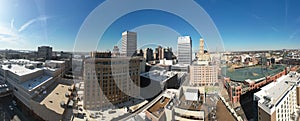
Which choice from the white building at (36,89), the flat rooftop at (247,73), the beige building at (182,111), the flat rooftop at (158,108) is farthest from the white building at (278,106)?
the flat rooftop at (247,73)

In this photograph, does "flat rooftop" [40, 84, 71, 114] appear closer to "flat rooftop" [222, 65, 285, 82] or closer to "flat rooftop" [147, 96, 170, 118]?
"flat rooftop" [147, 96, 170, 118]

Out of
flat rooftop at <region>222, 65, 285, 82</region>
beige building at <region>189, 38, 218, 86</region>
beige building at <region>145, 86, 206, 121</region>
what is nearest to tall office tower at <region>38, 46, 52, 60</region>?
beige building at <region>145, 86, 206, 121</region>

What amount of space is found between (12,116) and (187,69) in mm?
5943

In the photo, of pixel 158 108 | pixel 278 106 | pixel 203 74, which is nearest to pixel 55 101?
pixel 158 108

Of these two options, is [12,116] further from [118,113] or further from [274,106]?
[274,106]

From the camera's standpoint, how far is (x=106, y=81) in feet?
9.39

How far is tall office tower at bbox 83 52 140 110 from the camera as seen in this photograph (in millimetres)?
2635

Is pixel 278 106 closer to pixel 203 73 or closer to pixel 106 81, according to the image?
pixel 106 81

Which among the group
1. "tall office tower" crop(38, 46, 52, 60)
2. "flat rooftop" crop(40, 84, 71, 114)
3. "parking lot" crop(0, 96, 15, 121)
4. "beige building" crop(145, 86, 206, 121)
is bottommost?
"parking lot" crop(0, 96, 15, 121)

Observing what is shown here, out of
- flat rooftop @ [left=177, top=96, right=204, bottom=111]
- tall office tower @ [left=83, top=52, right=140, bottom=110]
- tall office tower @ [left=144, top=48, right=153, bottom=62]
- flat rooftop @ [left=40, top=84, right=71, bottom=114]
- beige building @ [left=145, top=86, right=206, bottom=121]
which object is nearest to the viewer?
beige building @ [left=145, top=86, right=206, bottom=121]

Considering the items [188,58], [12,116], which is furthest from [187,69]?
[12,116]

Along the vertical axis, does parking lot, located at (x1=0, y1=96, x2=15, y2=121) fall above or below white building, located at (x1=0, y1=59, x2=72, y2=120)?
below

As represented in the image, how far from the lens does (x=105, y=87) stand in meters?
2.86

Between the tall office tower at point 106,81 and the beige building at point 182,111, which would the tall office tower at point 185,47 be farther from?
the tall office tower at point 106,81
